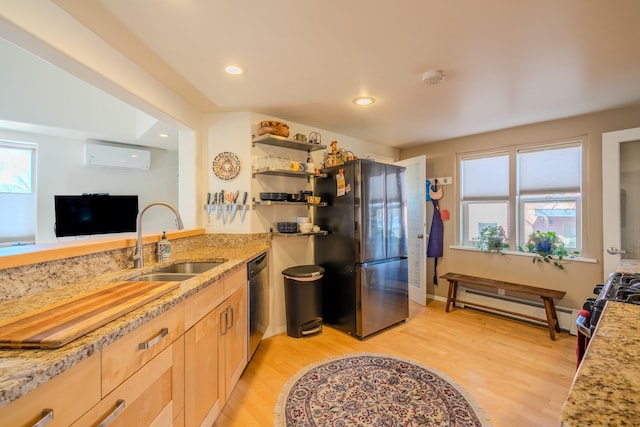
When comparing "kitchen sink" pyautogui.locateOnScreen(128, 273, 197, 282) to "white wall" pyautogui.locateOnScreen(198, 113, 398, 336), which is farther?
"white wall" pyautogui.locateOnScreen(198, 113, 398, 336)

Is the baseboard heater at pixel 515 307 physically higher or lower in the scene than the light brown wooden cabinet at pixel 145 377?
lower

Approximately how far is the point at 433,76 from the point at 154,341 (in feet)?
7.58

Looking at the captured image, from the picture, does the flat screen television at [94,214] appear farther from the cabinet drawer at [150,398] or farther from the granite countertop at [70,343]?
the cabinet drawer at [150,398]

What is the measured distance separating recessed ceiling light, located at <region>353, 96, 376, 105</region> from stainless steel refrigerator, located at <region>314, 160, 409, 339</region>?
1.80 feet

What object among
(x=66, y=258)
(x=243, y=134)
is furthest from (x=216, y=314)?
(x=243, y=134)

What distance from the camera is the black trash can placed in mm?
2811

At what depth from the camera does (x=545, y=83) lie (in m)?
2.17

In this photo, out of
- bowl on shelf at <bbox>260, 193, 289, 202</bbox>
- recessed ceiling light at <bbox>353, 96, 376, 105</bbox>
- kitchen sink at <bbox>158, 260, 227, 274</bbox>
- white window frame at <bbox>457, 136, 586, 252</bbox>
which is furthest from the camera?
white window frame at <bbox>457, 136, 586, 252</bbox>

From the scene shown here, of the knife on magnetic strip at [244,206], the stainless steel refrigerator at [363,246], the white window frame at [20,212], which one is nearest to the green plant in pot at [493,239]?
the stainless steel refrigerator at [363,246]

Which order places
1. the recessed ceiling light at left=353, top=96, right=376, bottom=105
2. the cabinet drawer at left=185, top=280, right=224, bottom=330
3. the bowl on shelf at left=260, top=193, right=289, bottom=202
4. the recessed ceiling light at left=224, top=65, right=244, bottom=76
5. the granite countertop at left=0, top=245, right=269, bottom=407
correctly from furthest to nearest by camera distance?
1. the bowl on shelf at left=260, top=193, right=289, bottom=202
2. the recessed ceiling light at left=353, top=96, right=376, bottom=105
3. the recessed ceiling light at left=224, top=65, right=244, bottom=76
4. the cabinet drawer at left=185, top=280, right=224, bottom=330
5. the granite countertop at left=0, top=245, right=269, bottom=407

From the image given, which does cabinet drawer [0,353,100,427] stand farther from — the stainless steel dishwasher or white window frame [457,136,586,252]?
white window frame [457,136,586,252]

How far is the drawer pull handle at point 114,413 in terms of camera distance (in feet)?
2.83

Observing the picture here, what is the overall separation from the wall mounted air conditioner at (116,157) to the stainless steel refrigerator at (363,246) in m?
2.91

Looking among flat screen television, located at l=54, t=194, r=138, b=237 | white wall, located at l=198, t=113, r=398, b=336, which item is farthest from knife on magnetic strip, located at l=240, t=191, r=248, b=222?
flat screen television, located at l=54, t=194, r=138, b=237
